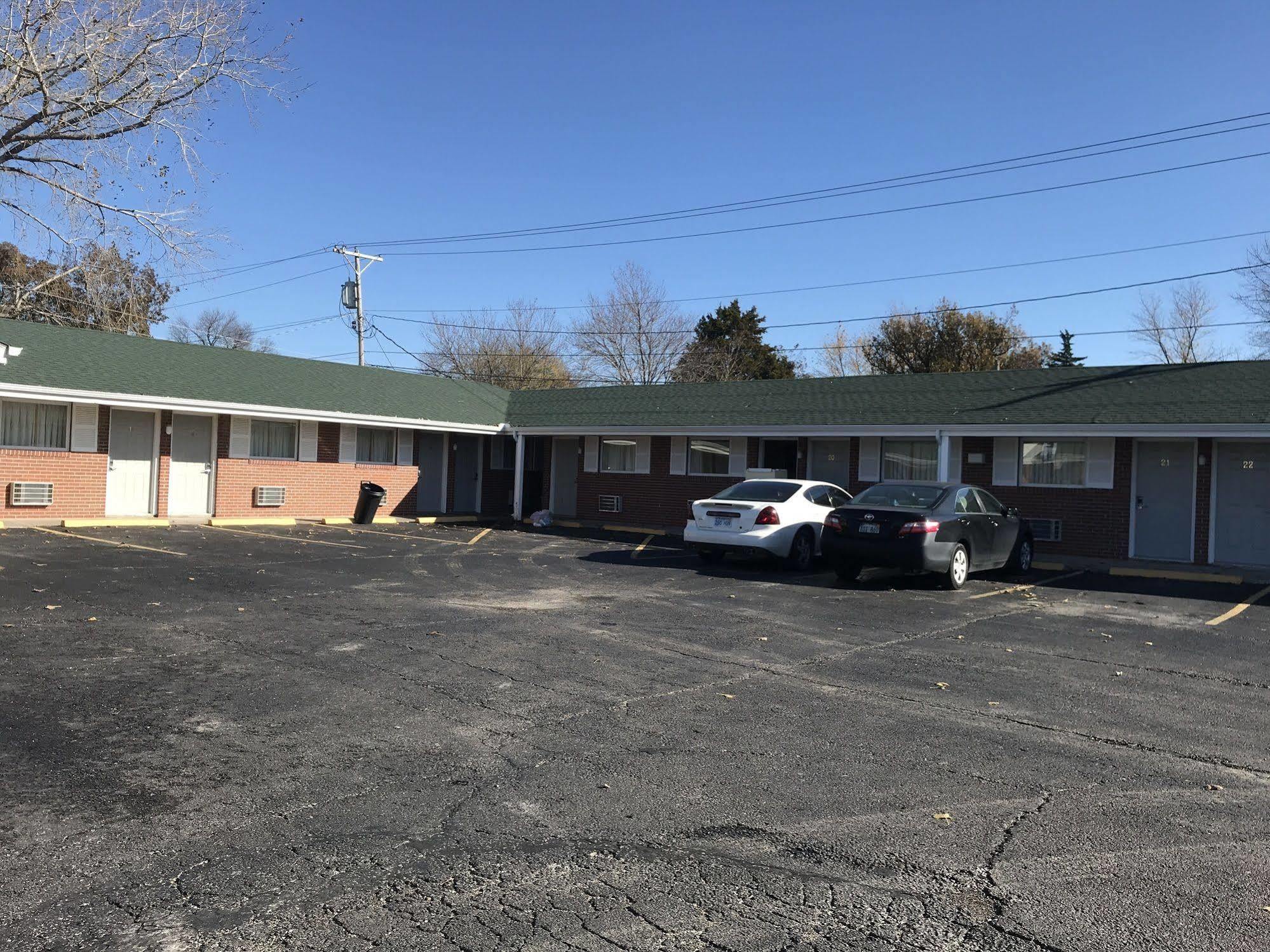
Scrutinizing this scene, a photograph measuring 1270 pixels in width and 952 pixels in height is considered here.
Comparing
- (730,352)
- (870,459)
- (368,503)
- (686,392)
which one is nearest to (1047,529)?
(870,459)

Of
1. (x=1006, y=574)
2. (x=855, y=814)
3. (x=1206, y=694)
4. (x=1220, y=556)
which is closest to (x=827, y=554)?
(x=1006, y=574)

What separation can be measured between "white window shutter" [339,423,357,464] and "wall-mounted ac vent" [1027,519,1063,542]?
1579 centimetres

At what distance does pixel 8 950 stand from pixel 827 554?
1222 cm

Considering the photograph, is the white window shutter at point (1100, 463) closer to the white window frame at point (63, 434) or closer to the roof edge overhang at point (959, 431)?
the roof edge overhang at point (959, 431)

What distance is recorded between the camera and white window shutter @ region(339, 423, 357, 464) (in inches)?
Result: 959

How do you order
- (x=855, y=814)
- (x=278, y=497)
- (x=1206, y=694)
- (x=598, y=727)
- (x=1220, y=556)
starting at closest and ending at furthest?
(x=855, y=814)
(x=598, y=727)
(x=1206, y=694)
(x=1220, y=556)
(x=278, y=497)

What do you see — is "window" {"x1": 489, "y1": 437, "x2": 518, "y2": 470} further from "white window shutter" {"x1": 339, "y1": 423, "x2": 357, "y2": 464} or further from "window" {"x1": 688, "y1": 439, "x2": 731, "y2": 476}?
"window" {"x1": 688, "y1": 439, "x2": 731, "y2": 476}

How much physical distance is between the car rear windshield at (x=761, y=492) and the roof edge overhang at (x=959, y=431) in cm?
437

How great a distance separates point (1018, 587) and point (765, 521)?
3889mm

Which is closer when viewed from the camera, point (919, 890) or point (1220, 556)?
point (919, 890)

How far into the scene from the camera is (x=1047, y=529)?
63.6 feet

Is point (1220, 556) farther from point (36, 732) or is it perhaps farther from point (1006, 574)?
point (36, 732)

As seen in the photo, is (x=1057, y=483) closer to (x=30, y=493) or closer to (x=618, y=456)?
(x=618, y=456)

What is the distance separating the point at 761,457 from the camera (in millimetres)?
23812
